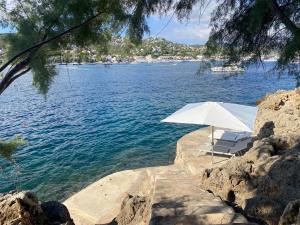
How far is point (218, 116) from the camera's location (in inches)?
A: 511

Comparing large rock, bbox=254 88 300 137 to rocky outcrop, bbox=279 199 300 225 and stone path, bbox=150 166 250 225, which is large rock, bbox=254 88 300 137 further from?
rocky outcrop, bbox=279 199 300 225

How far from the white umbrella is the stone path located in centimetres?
477

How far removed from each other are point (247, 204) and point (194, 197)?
1.15m

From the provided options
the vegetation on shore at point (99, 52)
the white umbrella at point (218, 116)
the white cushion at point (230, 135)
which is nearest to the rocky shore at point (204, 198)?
the white umbrella at point (218, 116)

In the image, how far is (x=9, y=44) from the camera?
582 cm

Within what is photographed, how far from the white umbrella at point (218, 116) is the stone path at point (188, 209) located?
4766 millimetres

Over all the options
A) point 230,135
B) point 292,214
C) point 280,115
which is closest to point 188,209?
point 292,214

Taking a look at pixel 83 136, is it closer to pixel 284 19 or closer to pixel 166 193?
pixel 166 193

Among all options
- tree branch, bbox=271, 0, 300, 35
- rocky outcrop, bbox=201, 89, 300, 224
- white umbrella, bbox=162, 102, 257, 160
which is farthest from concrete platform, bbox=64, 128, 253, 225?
tree branch, bbox=271, 0, 300, 35

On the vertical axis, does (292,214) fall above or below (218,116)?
above

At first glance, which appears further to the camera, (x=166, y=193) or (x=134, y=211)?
(x=166, y=193)

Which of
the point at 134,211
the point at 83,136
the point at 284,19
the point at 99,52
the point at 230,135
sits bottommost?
the point at 83,136

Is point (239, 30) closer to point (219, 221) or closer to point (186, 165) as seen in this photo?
point (219, 221)

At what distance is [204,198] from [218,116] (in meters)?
6.35
